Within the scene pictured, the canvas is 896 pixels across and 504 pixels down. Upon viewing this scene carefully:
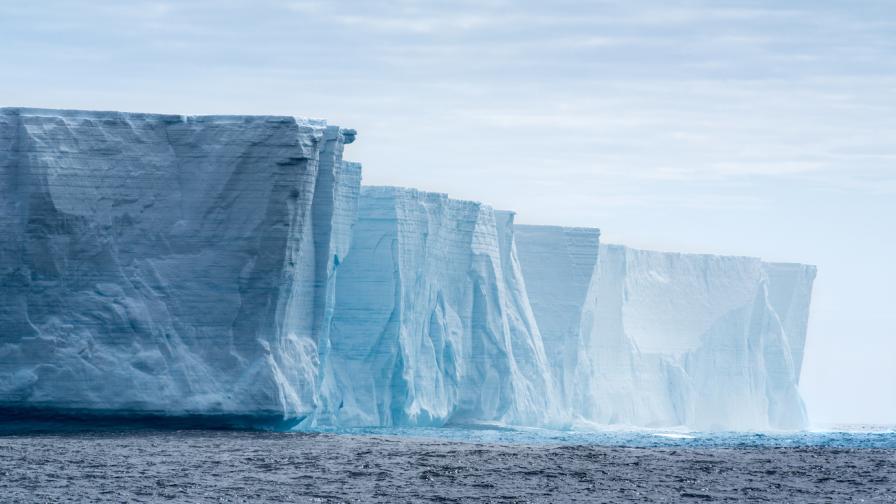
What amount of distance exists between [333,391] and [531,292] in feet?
39.7

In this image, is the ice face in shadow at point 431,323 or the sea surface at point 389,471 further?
the ice face in shadow at point 431,323

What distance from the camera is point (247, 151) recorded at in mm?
22047

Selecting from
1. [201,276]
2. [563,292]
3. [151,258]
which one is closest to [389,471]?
[201,276]

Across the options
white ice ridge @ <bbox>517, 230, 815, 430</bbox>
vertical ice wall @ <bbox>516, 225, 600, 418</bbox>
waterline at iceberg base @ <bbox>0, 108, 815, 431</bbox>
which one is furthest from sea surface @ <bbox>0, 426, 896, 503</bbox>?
white ice ridge @ <bbox>517, 230, 815, 430</bbox>

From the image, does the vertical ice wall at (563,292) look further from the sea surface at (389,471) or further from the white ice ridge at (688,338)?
the sea surface at (389,471)

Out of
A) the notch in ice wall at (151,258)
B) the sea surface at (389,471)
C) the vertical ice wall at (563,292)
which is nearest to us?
the sea surface at (389,471)

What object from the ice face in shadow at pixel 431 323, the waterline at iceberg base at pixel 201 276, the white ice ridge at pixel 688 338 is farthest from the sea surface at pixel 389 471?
the white ice ridge at pixel 688 338

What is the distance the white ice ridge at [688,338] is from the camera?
42875 millimetres

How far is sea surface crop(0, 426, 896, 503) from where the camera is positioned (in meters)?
15.8

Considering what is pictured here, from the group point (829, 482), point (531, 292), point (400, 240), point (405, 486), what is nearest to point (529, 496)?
point (405, 486)

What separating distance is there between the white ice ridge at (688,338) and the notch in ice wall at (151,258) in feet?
Result: 62.7

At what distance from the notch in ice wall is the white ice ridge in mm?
19124

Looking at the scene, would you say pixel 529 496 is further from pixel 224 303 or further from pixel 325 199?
pixel 325 199

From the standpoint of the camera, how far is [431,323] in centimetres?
3334
